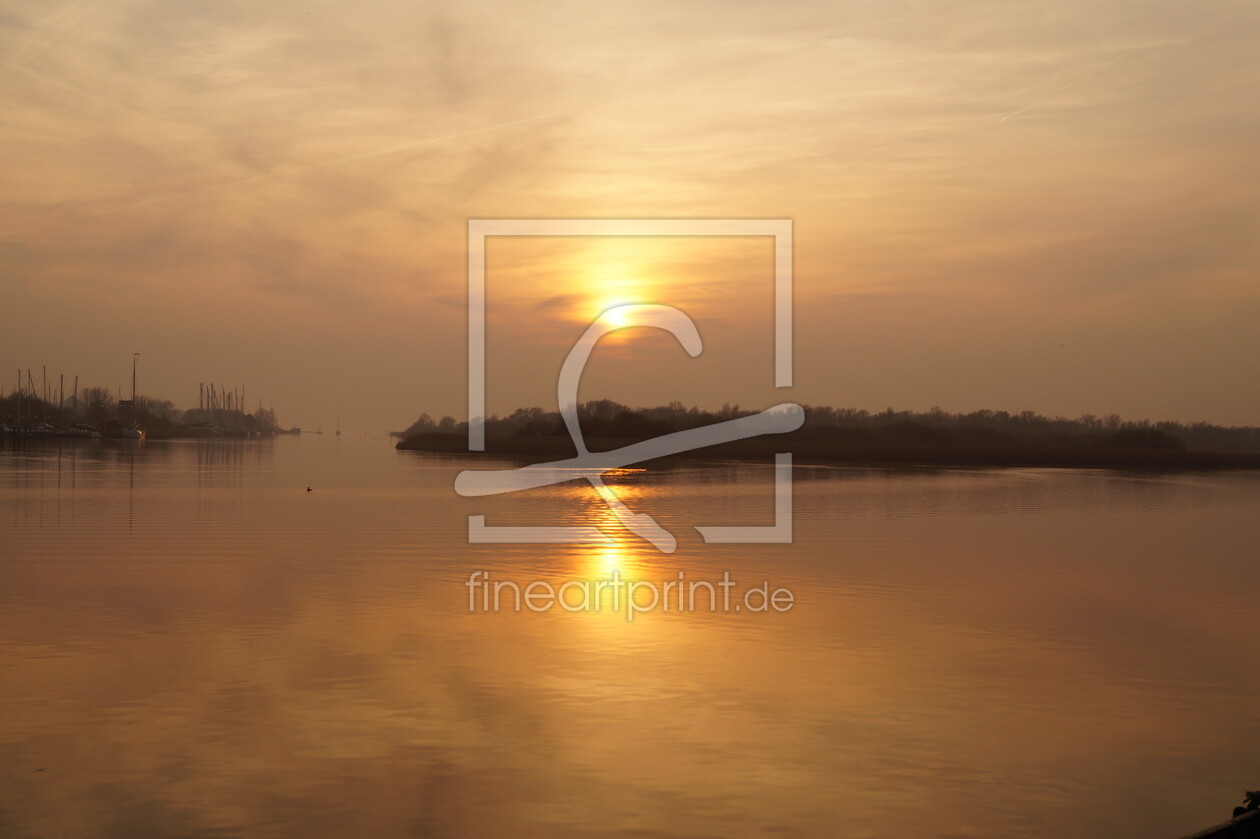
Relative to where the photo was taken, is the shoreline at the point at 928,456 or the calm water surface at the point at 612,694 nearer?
the calm water surface at the point at 612,694

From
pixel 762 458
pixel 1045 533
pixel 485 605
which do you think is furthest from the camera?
pixel 762 458

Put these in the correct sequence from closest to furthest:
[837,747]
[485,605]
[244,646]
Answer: [837,747] < [244,646] < [485,605]

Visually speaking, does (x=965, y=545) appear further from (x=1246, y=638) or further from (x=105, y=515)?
(x=105, y=515)

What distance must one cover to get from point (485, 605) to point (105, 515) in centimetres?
1974

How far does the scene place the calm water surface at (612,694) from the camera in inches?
369

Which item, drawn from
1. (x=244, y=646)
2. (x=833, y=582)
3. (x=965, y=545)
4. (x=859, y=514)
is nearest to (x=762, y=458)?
(x=859, y=514)

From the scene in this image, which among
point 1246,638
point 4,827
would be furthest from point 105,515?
point 1246,638

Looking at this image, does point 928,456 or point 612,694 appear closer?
point 612,694

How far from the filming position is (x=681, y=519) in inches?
1417

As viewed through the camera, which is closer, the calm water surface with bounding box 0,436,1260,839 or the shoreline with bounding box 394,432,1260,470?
the calm water surface with bounding box 0,436,1260,839

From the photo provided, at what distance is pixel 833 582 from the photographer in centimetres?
2230

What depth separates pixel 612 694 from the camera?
13023 mm

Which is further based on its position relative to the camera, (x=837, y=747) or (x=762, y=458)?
(x=762, y=458)

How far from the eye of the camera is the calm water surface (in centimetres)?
938
